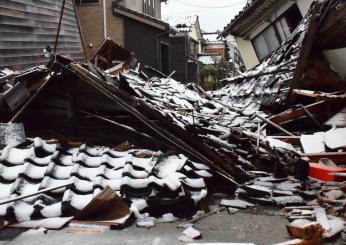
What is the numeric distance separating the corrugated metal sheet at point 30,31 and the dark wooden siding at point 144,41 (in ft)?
17.8

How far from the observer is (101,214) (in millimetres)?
3816

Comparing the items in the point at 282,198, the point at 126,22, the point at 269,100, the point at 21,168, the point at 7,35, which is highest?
the point at 126,22

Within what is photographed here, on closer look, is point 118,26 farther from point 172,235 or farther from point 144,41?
point 172,235

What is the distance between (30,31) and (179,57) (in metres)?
15.8

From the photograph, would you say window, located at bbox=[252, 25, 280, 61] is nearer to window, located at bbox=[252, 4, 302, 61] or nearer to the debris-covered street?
window, located at bbox=[252, 4, 302, 61]

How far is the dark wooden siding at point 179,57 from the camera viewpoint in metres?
28.2

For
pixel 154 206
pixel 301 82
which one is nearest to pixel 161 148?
pixel 154 206

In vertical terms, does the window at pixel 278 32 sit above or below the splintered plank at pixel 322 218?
above

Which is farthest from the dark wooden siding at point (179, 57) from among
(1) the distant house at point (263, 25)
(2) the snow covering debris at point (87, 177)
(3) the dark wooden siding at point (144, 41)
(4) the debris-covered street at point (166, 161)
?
(2) the snow covering debris at point (87, 177)

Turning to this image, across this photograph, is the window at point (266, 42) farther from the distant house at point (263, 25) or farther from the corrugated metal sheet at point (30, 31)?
the corrugated metal sheet at point (30, 31)

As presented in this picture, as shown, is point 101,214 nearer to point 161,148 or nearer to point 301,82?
point 161,148

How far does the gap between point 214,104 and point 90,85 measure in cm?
637

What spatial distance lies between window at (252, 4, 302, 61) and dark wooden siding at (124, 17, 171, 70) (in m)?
7.24

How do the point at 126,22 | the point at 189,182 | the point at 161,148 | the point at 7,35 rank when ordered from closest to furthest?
1. the point at 189,182
2. the point at 161,148
3. the point at 7,35
4. the point at 126,22
